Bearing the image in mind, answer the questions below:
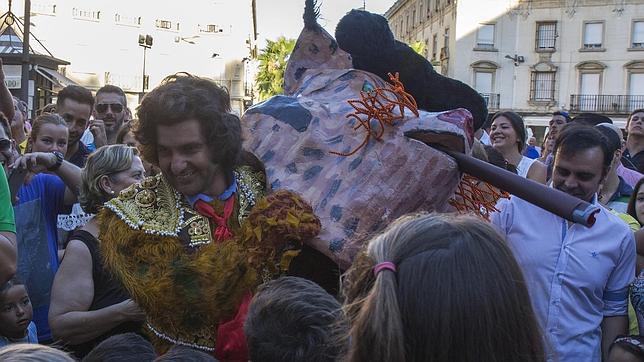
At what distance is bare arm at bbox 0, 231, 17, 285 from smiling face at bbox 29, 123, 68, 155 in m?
1.71

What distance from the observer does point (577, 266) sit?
10.6 feet

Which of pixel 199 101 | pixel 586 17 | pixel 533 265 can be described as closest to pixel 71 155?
pixel 199 101

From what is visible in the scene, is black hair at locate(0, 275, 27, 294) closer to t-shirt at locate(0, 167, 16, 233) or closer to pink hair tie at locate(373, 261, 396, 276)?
t-shirt at locate(0, 167, 16, 233)

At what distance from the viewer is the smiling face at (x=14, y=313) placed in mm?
3355

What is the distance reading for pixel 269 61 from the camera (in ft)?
126

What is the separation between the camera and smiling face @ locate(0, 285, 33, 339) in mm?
3355

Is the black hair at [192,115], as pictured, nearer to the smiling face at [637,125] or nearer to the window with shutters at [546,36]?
the smiling face at [637,125]

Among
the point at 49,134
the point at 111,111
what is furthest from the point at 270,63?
the point at 49,134

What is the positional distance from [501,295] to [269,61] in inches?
1483

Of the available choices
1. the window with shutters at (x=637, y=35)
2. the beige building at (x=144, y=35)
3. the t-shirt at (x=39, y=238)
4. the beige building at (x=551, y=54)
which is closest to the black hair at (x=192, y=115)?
the t-shirt at (x=39, y=238)

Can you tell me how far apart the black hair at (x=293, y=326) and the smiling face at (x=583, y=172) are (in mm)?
1770

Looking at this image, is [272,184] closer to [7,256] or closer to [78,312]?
[78,312]

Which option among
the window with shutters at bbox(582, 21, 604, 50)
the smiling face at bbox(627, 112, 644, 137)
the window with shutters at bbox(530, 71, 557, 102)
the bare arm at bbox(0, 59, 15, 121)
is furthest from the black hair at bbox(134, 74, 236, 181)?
the window with shutters at bbox(582, 21, 604, 50)

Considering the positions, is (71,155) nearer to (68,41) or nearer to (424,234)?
(424,234)
